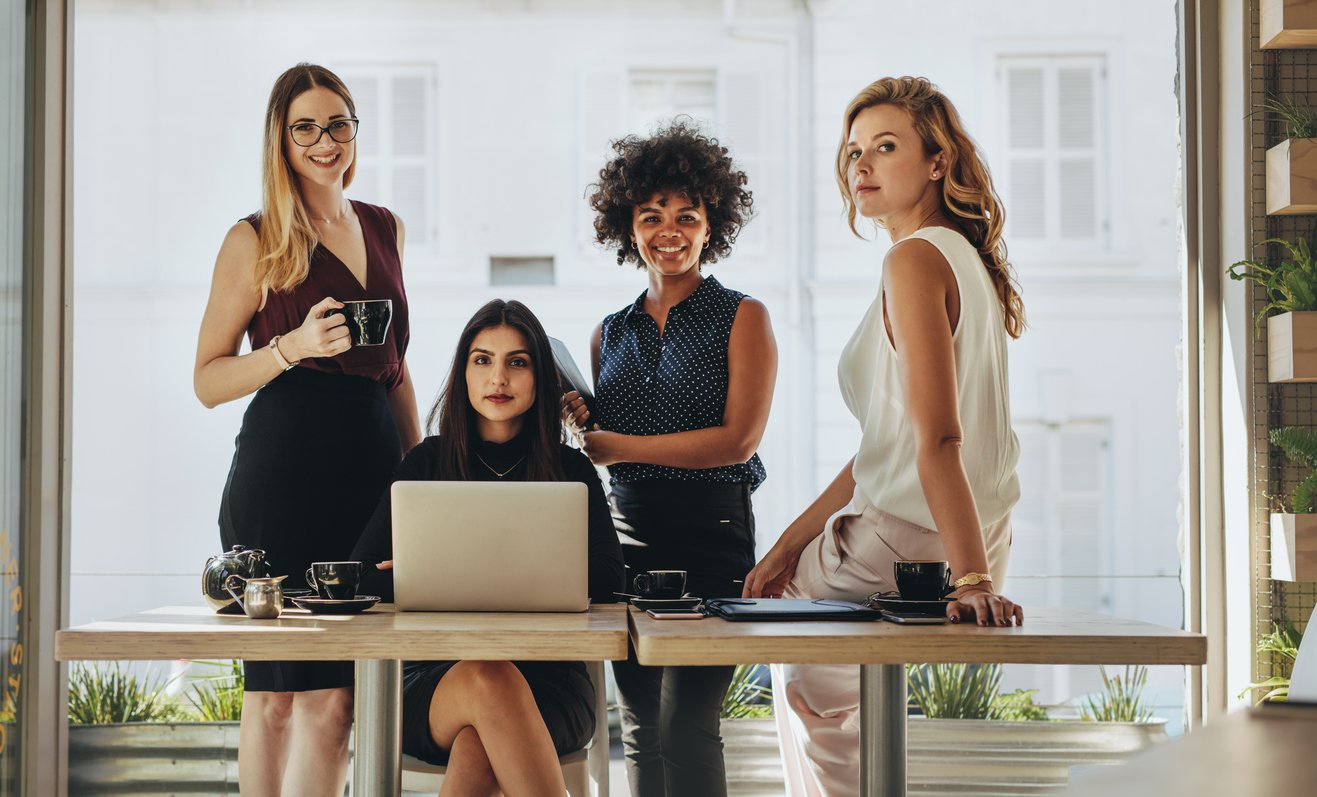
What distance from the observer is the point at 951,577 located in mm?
1871

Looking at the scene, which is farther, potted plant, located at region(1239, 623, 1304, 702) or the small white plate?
potted plant, located at region(1239, 623, 1304, 702)

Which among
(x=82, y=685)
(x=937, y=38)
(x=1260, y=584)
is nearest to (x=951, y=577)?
(x=1260, y=584)

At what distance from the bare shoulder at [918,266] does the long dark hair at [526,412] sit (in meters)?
0.80

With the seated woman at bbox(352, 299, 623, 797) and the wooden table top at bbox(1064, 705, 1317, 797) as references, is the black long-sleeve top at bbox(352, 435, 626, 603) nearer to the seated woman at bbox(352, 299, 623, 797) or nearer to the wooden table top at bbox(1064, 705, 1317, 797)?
the seated woman at bbox(352, 299, 623, 797)

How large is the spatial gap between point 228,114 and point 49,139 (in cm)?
213

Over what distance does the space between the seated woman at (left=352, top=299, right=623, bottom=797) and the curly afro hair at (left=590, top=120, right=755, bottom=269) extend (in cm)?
47

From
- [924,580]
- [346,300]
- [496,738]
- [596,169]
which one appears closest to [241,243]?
[346,300]

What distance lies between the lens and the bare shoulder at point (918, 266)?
78.3 inches

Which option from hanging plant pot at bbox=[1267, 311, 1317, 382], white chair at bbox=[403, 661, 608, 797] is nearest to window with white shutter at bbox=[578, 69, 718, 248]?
hanging plant pot at bbox=[1267, 311, 1317, 382]

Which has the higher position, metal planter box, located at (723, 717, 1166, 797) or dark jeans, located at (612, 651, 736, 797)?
dark jeans, located at (612, 651, 736, 797)

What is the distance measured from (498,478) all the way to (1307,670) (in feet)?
4.91

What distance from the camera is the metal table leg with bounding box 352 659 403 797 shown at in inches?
67.7

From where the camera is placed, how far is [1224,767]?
500 mm

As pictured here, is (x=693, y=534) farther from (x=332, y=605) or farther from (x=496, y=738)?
(x=332, y=605)
